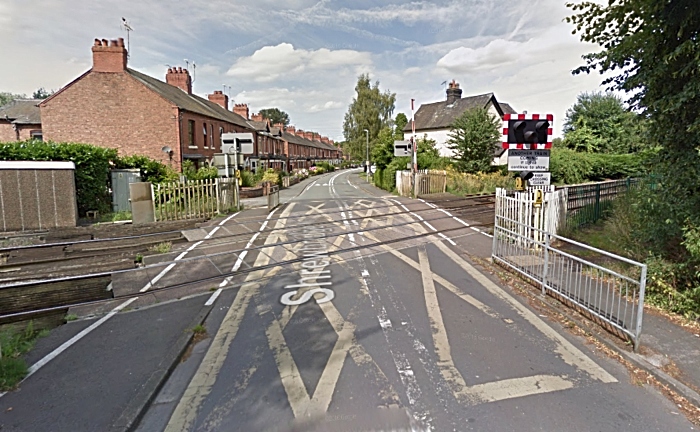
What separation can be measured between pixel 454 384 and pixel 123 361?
3489 millimetres

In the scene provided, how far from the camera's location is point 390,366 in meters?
3.70

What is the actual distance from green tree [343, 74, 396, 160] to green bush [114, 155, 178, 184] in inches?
1340

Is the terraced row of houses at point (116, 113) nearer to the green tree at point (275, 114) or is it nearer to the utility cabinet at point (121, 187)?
the utility cabinet at point (121, 187)

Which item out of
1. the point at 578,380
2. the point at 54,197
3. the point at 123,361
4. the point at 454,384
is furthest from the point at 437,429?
the point at 54,197

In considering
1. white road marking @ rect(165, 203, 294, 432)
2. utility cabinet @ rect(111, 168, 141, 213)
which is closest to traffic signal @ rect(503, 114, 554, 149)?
white road marking @ rect(165, 203, 294, 432)

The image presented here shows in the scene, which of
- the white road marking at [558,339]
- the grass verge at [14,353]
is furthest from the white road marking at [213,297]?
the white road marking at [558,339]

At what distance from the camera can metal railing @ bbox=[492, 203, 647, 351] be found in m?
4.27

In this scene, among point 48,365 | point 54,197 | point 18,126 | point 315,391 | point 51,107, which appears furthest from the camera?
point 18,126

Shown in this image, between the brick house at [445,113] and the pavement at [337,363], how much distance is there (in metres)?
32.7

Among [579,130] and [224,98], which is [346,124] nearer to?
[224,98]

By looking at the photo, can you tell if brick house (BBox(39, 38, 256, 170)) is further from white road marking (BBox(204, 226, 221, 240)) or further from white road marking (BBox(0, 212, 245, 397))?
white road marking (BBox(0, 212, 245, 397))

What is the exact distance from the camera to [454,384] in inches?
133

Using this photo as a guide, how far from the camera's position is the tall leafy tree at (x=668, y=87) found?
446 centimetres

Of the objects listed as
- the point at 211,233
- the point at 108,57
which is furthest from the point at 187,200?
the point at 108,57
